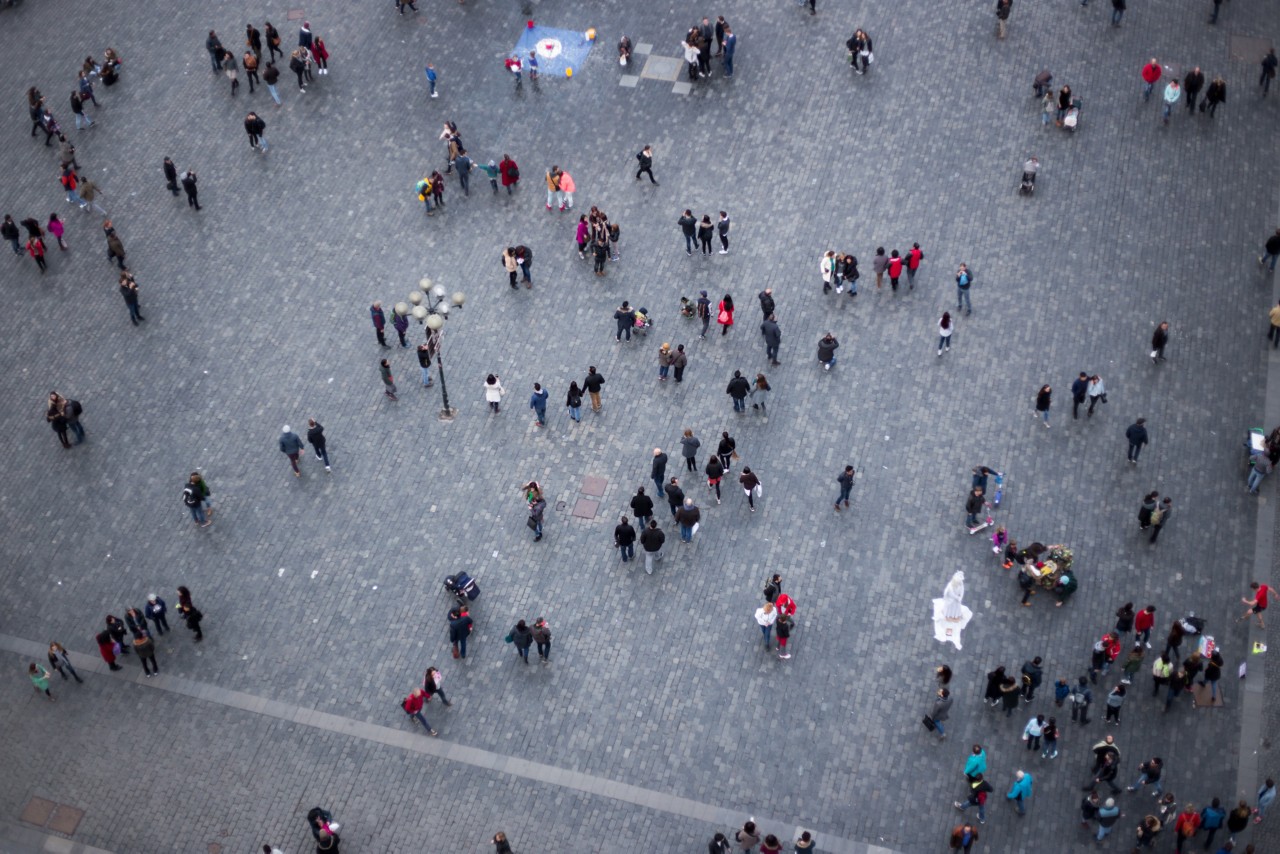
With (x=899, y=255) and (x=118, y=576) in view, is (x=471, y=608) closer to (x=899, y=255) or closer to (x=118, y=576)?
(x=118, y=576)

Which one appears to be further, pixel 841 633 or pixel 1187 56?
pixel 1187 56

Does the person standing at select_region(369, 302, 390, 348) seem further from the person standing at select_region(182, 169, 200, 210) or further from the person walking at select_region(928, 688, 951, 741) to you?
the person walking at select_region(928, 688, 951, 741)

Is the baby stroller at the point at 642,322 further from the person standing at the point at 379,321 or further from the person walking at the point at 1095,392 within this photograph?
the person walking at the point at 1095,392

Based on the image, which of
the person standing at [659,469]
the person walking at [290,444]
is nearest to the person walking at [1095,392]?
the person standing at [659,469]

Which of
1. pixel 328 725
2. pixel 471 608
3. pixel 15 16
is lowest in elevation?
pixel 328 725

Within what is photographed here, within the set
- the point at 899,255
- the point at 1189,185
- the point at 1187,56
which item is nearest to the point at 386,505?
the point at 899,255

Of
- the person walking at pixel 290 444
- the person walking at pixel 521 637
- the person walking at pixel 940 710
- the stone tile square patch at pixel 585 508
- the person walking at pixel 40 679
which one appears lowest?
the person walking at pixel 40 679
